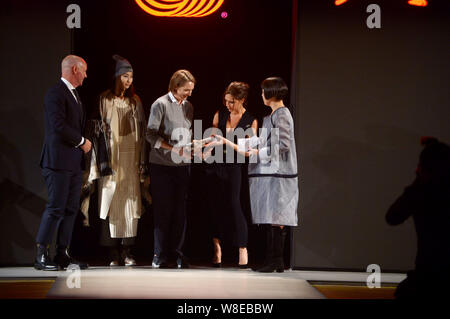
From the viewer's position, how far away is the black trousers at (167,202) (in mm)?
5277

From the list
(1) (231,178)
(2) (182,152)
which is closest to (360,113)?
(1) (231,178)

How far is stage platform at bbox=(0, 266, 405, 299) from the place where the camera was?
156 inches

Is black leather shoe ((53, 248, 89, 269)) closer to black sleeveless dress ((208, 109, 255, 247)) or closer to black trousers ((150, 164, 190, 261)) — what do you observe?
black trousers ((150, 164, 190, 261))

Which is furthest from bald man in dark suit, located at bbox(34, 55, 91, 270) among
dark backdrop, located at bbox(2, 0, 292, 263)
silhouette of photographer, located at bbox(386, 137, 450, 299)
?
silhouette of photographer, located at bbox(386, 137, 450, 299)

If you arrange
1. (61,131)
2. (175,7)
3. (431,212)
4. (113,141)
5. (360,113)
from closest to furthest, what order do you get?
(431,212), (61,131), (113,141), (360,113), (175,7)

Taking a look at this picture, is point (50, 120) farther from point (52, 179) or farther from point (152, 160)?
point (152, 160)

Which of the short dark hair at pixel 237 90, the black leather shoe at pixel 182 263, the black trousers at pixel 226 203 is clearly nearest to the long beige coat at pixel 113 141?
the black leather shoe at pixel 182 263

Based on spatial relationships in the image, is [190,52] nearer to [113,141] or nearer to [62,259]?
[113,141]

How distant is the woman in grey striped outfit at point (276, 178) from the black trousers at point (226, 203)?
0.89 feet

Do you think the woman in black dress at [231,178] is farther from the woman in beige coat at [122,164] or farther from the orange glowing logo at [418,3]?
the orange glowing logo at [418,3]

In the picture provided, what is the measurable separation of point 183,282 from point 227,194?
1.14 metres

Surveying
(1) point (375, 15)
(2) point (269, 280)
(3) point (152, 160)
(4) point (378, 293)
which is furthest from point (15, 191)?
(1) point (375, 15)

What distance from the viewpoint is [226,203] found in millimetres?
5398
